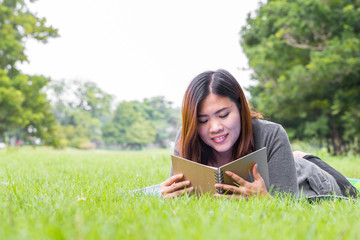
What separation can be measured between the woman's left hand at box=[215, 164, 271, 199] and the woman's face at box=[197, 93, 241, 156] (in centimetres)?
36

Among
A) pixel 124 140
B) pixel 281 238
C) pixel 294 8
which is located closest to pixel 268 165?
pixel 281 238

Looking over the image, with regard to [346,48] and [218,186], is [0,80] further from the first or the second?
[218,186]

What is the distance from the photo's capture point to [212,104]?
2.57 m

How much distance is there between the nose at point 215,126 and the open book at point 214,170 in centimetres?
37

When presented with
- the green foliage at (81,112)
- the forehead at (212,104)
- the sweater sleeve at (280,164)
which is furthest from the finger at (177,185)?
the green foliage at (81,112)

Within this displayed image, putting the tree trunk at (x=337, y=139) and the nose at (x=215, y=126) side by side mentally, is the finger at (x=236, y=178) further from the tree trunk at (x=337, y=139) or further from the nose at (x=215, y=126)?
the tree trunk at (x=337, y=139)

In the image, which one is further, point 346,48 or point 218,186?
point 346,48

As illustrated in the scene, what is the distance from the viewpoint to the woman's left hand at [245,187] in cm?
226

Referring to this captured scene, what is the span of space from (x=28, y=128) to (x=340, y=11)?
19674mm

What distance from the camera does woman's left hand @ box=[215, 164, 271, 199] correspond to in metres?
2.26

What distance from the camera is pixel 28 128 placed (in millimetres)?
22531

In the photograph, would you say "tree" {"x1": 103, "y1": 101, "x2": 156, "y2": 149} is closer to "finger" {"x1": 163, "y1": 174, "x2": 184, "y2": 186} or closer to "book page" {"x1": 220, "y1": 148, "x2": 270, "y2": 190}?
"finger" {"x1": 163, "y1": 174, "x2": 184, "y2": 186}

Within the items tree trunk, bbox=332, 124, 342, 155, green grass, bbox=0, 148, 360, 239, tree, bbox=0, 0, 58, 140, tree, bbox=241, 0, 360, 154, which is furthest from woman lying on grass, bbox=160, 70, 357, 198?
tree, bbox=0, 0, 58, 140

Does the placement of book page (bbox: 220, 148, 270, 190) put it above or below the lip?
below
